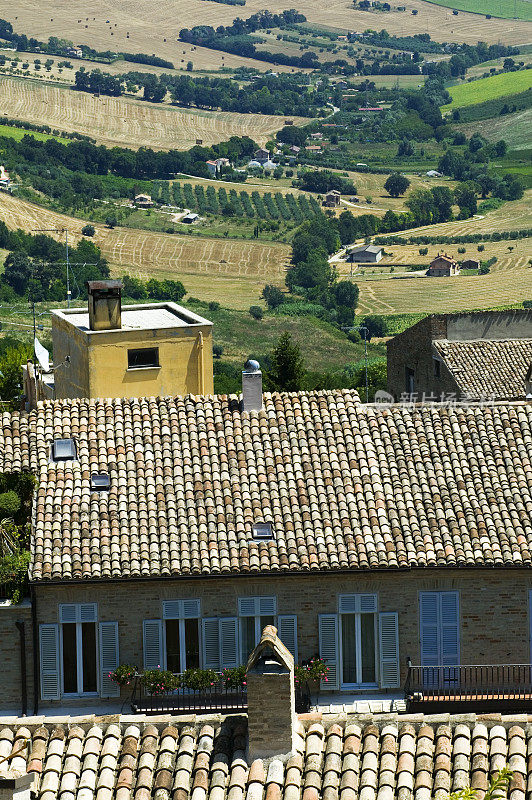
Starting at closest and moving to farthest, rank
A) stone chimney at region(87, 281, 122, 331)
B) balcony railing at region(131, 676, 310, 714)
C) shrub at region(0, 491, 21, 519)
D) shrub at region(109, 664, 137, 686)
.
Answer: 1. balcony railing at region(131, 676, 310, 714)
2. shrub at region(109, 664, 137, 686)
3. shrub at region(0, 491, 21, 519)
4. stone chimney at region(87, 281, 122, 331)

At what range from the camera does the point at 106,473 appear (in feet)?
87.9

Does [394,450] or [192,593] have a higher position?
[394,450]

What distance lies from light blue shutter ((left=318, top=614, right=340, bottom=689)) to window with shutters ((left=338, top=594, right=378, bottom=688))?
0.09 meters

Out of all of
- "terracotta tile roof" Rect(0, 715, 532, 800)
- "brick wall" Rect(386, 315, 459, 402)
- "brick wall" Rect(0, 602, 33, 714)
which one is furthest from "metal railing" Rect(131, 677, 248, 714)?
"brick wall" Rect(386, 315, 459, 402)

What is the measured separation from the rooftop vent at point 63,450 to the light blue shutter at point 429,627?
678 cm

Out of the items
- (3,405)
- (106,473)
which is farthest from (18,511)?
(3,405)

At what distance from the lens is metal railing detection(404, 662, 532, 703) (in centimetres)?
2540

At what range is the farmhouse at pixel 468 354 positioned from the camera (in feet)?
158

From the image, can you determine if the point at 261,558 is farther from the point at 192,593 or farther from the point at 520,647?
the point at 520,647

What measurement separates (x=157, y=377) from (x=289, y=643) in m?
17.4

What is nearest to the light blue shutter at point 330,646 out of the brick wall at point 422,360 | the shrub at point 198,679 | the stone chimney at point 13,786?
the shrub at point 198,679

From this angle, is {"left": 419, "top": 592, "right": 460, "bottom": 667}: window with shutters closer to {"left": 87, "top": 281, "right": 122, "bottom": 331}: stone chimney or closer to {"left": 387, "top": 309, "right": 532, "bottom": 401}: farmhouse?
{"left": 87, "top": 281, "right": 122, "bottom": 331}: stone chimney

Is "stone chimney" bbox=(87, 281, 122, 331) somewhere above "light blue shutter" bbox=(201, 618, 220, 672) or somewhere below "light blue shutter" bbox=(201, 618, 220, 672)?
above

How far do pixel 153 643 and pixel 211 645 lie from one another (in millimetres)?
1011
